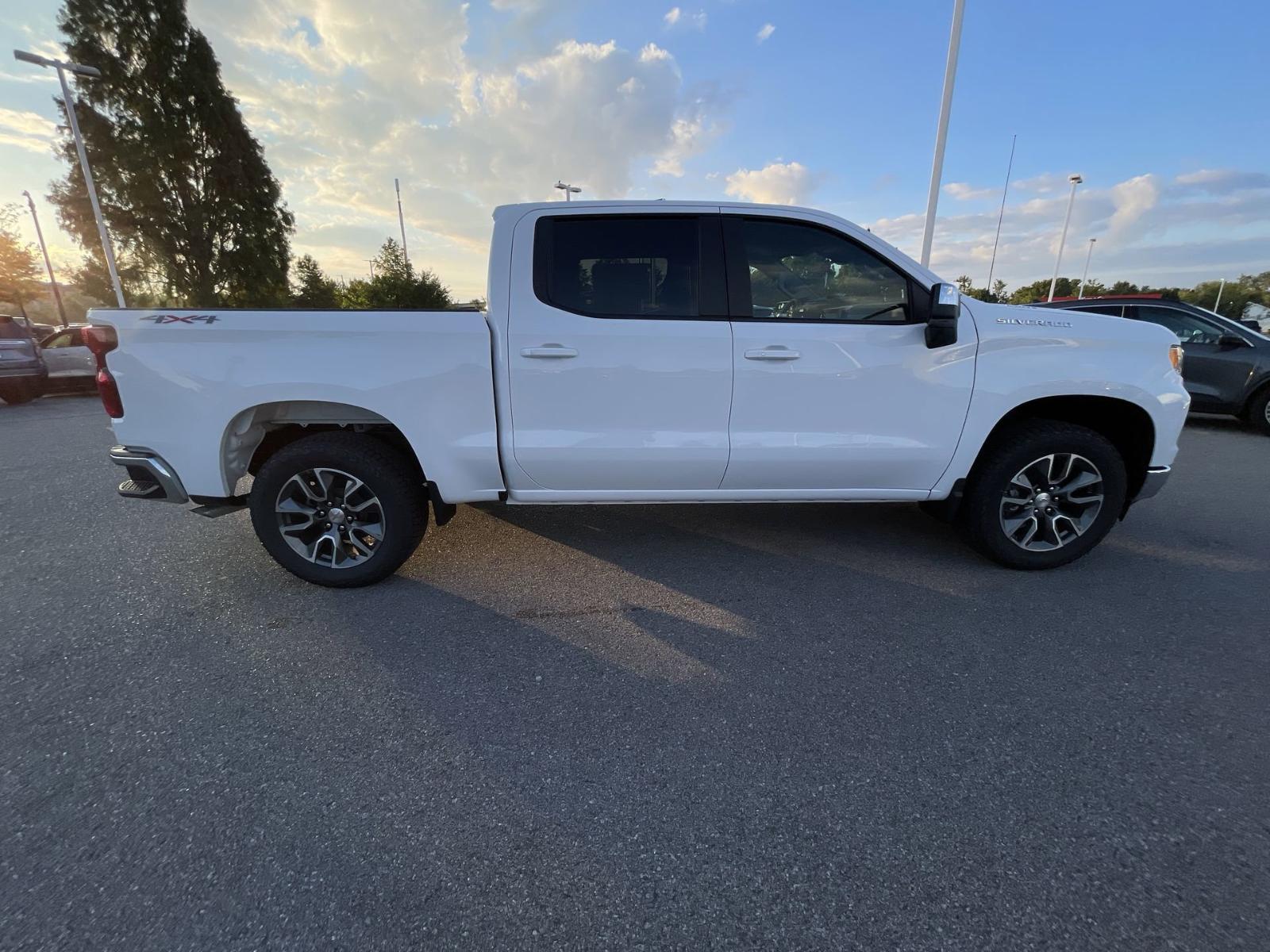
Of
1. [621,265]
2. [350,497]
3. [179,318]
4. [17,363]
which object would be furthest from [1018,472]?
[17,363]

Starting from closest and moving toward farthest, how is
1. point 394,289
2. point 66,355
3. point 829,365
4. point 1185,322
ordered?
point 829,365, point 1185,322, point 66,355, point 394,289

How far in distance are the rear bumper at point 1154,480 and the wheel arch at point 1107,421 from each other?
0.04m

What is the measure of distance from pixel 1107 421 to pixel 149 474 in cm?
549

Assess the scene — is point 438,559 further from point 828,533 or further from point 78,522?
point 78,522

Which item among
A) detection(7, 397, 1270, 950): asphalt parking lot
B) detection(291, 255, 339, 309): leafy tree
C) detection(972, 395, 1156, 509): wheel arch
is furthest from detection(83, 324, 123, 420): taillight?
detection(291, 255, 339, 309): leafy tree

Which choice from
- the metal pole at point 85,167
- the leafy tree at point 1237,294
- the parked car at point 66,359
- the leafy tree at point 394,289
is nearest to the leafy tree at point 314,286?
the leafy tree at point 394,289

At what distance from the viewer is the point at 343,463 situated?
2.98m

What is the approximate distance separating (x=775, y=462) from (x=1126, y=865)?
78.7 inches

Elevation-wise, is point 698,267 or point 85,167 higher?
point 85,167

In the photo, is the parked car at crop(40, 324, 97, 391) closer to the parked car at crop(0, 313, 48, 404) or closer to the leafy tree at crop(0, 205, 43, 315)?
the parked car at crop(0, 313, 48, 404)

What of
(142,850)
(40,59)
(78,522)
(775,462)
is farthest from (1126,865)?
(40,59)

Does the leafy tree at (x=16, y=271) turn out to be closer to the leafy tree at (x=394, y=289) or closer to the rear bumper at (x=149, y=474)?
the leafy tree at (x=394, y=289)

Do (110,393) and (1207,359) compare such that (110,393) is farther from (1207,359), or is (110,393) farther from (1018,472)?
(1207,359)

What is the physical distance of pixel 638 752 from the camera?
200 cm
